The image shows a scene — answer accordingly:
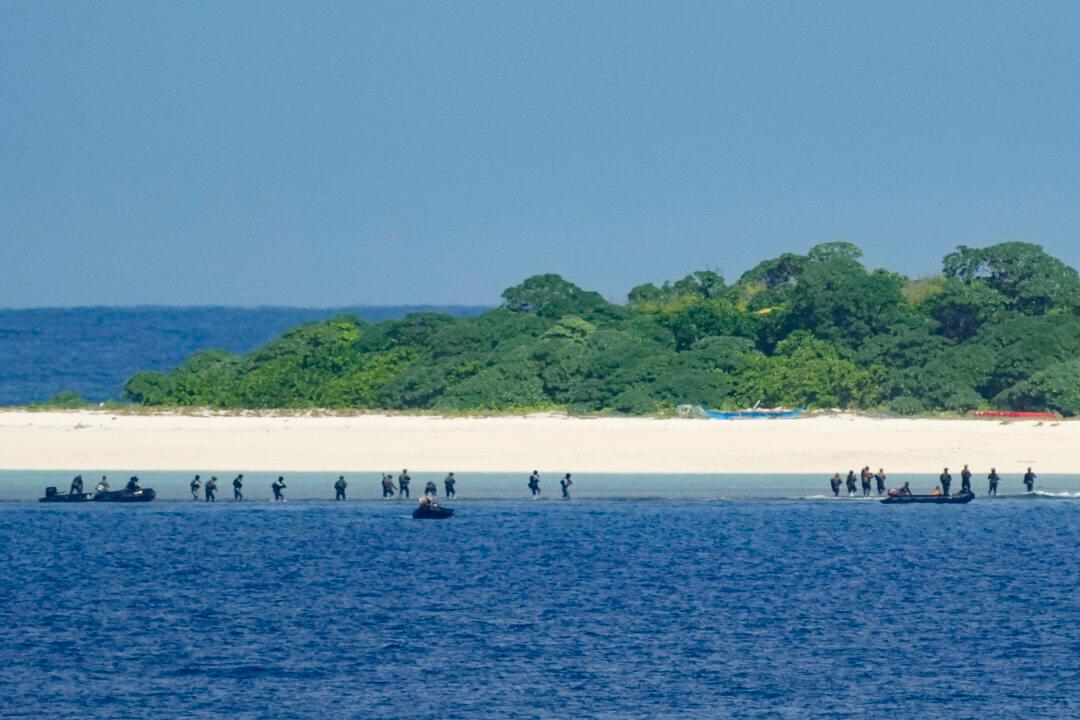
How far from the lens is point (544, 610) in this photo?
4091cm

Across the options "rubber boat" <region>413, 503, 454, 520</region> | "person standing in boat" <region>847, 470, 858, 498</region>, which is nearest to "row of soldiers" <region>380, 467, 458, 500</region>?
"rubber boat" <region>413, 503, 454, 520</region>

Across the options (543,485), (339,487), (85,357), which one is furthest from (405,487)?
(85,357)

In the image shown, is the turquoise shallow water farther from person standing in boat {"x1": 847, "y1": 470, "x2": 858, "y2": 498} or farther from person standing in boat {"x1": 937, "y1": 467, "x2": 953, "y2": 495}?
person standing in boat {"x1": 937, "y1": 467, "x2": 953, "y2": 495}

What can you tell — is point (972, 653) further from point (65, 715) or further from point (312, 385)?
point (312, 385)

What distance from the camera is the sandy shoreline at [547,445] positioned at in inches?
2386

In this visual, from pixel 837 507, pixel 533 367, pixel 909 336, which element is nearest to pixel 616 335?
pixel 533 367

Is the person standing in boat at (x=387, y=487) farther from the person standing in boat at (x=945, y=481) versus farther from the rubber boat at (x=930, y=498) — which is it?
the person standing in boat at (x=945, y=481)

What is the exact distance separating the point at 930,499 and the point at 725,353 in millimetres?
20799

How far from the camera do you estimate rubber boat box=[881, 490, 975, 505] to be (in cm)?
5379

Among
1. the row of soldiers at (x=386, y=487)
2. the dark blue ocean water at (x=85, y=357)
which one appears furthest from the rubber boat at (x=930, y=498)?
the dark blue ocean water at (x=85, y=357)

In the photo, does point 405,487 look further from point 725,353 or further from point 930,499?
point 725,353

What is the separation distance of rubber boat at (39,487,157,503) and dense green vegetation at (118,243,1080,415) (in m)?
16.8

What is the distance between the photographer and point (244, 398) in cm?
7244

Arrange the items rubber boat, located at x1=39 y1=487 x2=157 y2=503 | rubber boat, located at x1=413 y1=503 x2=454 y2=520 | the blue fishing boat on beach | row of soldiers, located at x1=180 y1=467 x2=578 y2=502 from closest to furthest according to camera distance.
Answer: rubber boat, located at x1=413 y1=503 x2=454 y2=520 < rubber boat, located at x1=39 y1=487 x2=157 y2=503 < row of soldiers, located at x1=180 y1=467 x2=578 y2=502 < the blue fishing boat on beach
